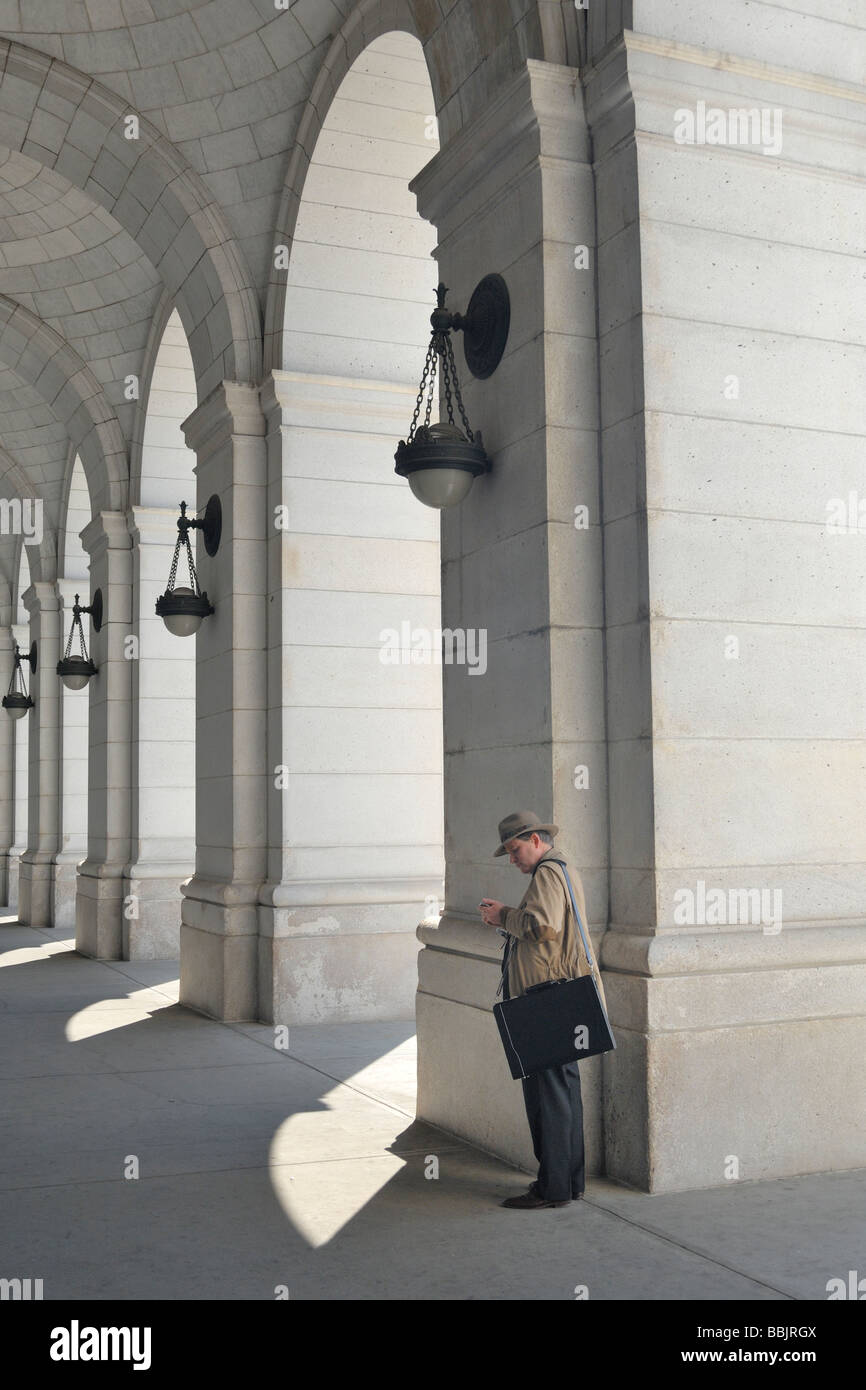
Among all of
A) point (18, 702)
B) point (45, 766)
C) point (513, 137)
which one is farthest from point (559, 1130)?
point (18, 702)

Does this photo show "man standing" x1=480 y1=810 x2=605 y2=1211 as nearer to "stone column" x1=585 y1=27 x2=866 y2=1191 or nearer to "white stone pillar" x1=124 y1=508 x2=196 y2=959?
"stone column" x1=585 y1=27 x2=866 y2=1191

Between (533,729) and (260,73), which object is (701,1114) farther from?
(260,73)

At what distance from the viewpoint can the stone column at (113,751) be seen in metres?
15.4

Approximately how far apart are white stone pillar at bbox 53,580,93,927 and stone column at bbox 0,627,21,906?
5.00m

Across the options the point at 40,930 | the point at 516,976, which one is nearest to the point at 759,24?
the point at 516,976

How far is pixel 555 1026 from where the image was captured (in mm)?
5555

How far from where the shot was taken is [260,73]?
1032cm

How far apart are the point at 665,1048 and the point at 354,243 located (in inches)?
286

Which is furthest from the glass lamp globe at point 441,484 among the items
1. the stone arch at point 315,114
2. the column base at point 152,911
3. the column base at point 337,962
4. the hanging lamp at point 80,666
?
the hanging lamp at point 80,666

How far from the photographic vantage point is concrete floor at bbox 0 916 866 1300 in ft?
15.8

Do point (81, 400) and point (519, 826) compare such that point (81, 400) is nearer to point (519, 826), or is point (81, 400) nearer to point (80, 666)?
point (80, 666)

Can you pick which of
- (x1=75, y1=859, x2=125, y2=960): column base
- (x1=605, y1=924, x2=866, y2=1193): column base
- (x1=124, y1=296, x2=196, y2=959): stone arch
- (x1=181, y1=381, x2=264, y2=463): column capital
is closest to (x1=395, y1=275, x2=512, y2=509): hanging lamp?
(x1=605, y1=924, x2=866, y2=1193): column base

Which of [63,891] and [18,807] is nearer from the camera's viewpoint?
[63,891]

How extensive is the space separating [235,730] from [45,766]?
32.6ft
